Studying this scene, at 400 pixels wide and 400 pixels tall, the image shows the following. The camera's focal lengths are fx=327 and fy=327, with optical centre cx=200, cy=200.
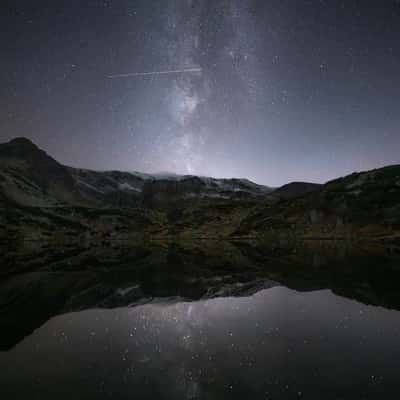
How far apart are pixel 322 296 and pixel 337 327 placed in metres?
10.4

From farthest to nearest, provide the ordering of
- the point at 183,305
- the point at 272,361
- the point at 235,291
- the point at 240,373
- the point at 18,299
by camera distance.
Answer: the point at 235,291, the point at 18,299, the point at 183,305, the point at 272,361, the point at 240,373

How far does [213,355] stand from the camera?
56.3ft

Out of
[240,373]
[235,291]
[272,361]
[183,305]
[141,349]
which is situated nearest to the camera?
[240,373]

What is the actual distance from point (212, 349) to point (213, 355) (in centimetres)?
104

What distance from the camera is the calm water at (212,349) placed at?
13.3 metres

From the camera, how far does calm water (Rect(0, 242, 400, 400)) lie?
43.6 ft

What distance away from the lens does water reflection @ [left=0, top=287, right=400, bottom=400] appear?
13.2 metres

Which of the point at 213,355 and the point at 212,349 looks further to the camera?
the point at 212,349

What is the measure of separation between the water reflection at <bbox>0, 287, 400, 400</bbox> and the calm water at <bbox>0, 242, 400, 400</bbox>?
2.1 inches

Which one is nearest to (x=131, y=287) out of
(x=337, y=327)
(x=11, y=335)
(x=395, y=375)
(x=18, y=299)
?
(x=18, y=299)

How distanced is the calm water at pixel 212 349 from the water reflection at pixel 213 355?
2.1 inches

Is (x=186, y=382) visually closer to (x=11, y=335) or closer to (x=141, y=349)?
Answer: (x=141, y=349)

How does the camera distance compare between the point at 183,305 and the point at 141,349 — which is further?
the point at 183,305

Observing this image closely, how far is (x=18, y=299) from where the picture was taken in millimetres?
34188
